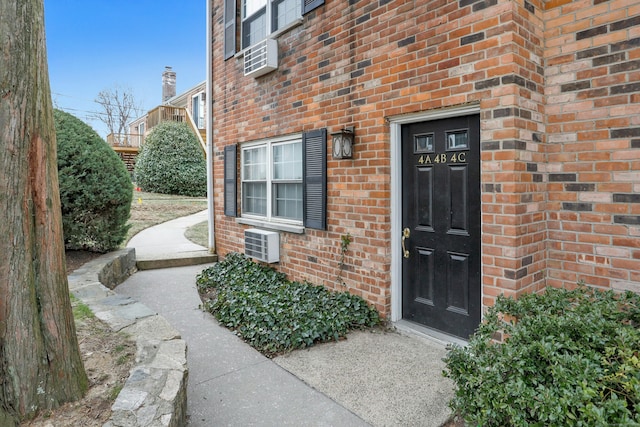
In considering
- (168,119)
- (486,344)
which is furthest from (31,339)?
(168,119)

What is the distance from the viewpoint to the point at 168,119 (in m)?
19.2

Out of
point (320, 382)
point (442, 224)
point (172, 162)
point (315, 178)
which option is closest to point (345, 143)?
point (315, 178)

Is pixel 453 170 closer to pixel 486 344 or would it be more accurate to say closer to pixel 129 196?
pixel 486 344

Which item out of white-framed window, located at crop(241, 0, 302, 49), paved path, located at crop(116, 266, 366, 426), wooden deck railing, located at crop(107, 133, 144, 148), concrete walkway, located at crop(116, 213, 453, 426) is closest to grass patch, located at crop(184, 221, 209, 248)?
white-framed window, located at crop(241, 0, 302, 49)

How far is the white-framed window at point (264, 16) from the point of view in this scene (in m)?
5.70

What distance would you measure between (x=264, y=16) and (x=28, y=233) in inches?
211

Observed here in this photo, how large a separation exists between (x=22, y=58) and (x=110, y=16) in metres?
32.2

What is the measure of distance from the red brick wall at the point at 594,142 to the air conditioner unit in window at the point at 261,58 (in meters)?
3.44

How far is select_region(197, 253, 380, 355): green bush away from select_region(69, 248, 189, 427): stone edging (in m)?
1.01

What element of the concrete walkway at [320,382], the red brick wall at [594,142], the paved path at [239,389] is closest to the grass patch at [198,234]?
the paved path at [239,389]

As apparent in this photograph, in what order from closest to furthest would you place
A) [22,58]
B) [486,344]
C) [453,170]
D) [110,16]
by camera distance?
[22,58] < [486,344] < [453,170] < [110,16]

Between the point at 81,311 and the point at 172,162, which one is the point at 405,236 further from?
the point at 172,162

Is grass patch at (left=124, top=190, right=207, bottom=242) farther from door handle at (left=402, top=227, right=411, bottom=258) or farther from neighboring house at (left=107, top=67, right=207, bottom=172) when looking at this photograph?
door handle at (left=402, top=227, right=411, bottom=258)

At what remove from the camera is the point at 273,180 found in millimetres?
6090
